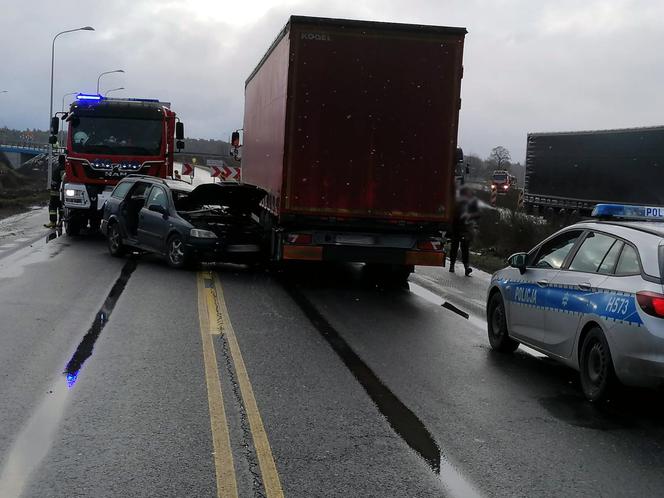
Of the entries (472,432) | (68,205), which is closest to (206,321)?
(472,432)

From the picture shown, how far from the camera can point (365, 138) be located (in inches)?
497

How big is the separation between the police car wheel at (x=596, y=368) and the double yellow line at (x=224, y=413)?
2.74 meters

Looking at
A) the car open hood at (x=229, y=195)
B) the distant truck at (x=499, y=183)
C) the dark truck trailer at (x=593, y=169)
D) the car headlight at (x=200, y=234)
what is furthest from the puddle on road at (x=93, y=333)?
the dark truck trailer at (x=593, y=169)

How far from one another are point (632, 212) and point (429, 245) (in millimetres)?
5911

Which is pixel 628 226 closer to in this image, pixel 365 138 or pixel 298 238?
pixel 365 138

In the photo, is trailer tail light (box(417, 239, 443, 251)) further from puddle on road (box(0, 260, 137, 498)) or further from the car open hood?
puddle on road (box(0, 260, 137, 498))

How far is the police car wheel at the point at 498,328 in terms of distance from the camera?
8.68 m

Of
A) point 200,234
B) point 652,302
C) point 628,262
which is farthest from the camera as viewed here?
point 200,234

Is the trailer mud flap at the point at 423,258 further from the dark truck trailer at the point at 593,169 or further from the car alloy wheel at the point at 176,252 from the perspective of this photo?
the dark truck trailer at the point at 593,169

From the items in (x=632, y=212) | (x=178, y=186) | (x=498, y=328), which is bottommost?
(x=498, y=328)

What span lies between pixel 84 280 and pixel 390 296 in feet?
15.9

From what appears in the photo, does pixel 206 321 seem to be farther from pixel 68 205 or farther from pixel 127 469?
pixel 68 205

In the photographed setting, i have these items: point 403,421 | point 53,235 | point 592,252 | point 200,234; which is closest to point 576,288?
point 592,252

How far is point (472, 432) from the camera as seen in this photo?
19.2ft
